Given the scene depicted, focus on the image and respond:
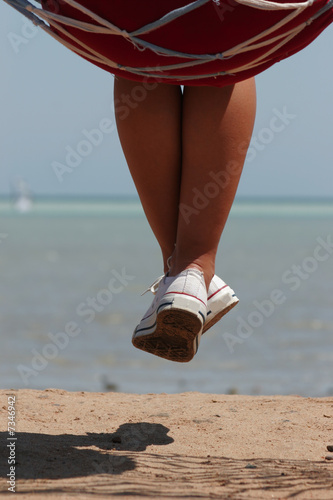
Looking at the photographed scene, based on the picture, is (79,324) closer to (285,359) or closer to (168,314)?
(285,359)

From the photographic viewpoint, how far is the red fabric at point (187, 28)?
1783mm

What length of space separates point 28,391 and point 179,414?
2.74 feet

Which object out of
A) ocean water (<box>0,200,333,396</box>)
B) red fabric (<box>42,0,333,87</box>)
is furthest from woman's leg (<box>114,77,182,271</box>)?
ocean water (<box>0,200,333,396</box>)

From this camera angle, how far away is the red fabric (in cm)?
178

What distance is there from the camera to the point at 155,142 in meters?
2.25

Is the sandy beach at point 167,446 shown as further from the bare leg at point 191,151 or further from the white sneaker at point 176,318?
the bare leg at point 191,151

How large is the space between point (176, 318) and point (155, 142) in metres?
0.60

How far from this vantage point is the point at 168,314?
2.04 meters

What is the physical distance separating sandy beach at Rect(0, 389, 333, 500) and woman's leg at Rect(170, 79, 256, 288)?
0.63m

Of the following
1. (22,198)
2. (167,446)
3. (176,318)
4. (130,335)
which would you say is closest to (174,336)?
(176,318)

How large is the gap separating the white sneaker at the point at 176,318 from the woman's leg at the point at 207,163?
7 cm

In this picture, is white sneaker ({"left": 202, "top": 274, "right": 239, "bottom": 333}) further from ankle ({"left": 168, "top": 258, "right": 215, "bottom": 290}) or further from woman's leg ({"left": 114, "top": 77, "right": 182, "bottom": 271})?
woman's leg ({"left": 114, "top": 77, "right": 182, "bottom": 271})

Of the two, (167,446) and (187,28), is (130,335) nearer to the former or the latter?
(167,446)

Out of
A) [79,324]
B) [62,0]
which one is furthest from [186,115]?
[79,324]
